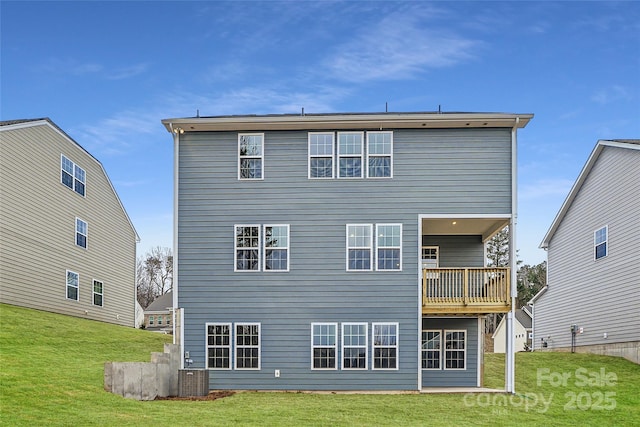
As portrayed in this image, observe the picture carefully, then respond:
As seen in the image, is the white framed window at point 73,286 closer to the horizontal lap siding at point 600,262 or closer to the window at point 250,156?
the window at point 250,156

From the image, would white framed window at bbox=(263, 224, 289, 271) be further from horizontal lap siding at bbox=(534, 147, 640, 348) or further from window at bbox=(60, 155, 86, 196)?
window at bbox=(60, 155, 86, 196)

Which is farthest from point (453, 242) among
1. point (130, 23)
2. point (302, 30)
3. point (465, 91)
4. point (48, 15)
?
point (48, 15)

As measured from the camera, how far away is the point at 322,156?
17906 mm

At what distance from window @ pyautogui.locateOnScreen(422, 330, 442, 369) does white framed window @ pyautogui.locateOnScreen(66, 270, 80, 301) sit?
1532 centimetres

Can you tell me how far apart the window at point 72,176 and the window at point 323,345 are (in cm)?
1431

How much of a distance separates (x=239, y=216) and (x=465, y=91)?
10757mm

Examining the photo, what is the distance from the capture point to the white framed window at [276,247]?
17703mm

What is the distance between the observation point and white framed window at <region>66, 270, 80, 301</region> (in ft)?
86.1

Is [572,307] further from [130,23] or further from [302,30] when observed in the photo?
[130,23]

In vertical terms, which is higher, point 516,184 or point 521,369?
point 516,184

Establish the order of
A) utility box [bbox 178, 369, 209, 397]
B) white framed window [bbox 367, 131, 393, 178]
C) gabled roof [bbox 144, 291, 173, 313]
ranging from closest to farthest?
1. utility box [bbox 178, 369, 209, 397]
2. white framed window [bbox 367, 131, 393, 178]
3. gabled roof [bbox 144, 291, 173, 313]

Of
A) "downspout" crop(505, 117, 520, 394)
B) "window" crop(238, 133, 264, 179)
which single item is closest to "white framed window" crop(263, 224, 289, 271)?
"window" crop(238, 133, 264, 179)

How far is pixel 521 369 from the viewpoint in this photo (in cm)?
2081

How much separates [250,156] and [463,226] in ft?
22.1
